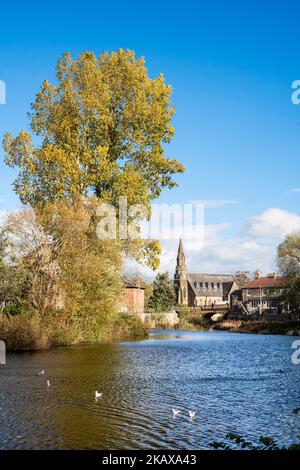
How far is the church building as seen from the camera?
150m

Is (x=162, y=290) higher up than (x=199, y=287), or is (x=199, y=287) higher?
(x=199, y=287)

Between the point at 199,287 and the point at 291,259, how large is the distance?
77606 millimetres

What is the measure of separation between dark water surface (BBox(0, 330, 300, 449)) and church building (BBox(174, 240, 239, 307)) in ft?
396

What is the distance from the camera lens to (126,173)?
38031 millimetres

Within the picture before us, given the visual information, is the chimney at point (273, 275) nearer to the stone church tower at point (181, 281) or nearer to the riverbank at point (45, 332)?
the stone church tower at point (181, 281)

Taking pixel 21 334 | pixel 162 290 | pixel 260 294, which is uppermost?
pixel 162 290

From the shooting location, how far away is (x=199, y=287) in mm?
152375

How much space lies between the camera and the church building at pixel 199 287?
5901 inches

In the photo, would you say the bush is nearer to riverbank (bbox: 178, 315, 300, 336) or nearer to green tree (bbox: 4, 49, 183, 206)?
green tree (bbox: 4, 49, 183, 206)

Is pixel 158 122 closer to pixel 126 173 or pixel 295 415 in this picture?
pixel 126 173

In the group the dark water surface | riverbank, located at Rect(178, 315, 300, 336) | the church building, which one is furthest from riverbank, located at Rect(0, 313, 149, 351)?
the church building

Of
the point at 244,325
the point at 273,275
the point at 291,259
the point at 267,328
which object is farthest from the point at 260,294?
the point at 267,328

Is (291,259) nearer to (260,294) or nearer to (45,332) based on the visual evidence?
(260,294)

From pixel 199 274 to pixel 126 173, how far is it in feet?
396
